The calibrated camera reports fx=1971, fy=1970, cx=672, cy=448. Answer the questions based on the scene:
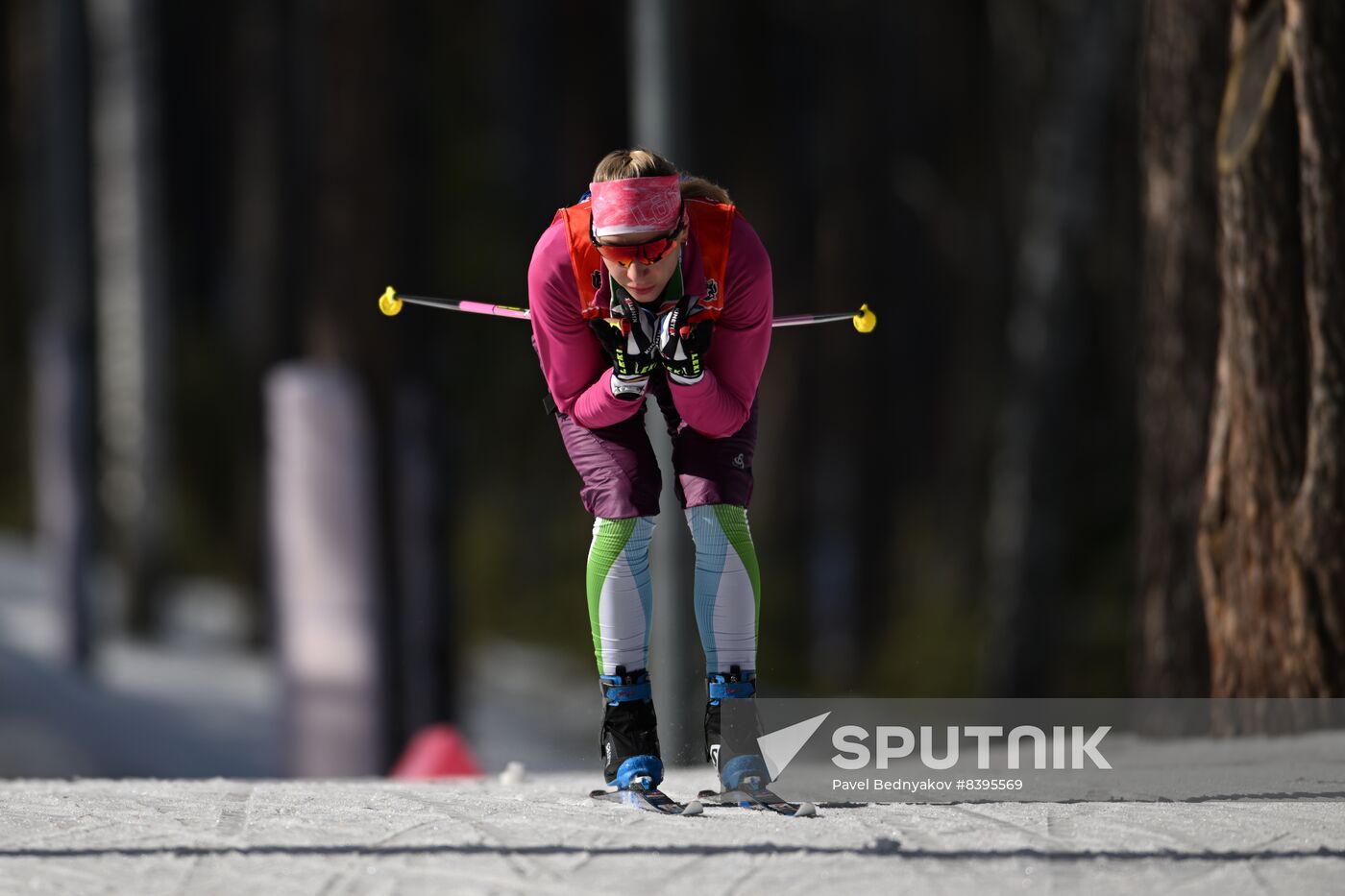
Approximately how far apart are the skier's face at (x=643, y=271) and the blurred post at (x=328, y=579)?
6916 mm

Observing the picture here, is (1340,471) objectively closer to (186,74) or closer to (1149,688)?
(1149,688)

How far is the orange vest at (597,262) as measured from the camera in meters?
5.53

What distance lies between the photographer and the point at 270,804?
5863 millimetres

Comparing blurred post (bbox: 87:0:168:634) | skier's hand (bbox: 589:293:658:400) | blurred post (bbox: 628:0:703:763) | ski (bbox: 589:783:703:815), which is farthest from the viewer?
blurred post (bbox: 87:0:168:634)

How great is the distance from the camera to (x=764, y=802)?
5.64 meters

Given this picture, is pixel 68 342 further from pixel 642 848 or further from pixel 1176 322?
pixel 642 848

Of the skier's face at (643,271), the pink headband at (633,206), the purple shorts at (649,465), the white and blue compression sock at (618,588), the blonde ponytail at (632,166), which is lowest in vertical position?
the white and blue compression sock at (618,588)

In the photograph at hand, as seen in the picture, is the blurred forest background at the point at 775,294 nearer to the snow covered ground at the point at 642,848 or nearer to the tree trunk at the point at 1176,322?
the tree trunk at the point at 1176,322

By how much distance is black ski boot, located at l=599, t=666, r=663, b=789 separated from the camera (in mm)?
5723

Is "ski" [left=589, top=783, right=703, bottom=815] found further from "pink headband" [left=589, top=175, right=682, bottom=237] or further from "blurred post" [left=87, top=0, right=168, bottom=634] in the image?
"blurred post" [left=87, top=0, right=168, bottom=634]

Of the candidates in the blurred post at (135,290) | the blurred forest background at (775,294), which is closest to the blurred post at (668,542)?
the blurred forest background at (775,294)

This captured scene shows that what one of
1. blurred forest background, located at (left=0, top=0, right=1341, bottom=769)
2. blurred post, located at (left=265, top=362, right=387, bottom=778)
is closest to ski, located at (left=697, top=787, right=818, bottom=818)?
blurred forest background, located at (left=0, top=0, right=1341, bottom=769)

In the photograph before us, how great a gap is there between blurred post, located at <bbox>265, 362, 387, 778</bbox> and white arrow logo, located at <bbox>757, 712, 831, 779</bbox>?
655cm

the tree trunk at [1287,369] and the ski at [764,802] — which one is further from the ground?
the tree trunk at [1287,369]
